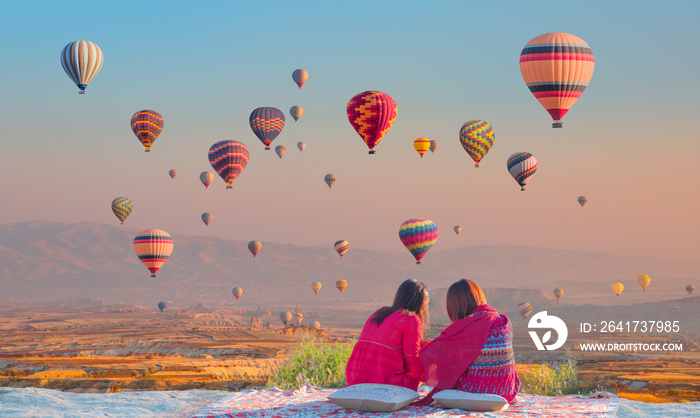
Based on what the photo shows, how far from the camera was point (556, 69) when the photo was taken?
32656 mm

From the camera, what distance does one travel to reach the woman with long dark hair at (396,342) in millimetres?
10195

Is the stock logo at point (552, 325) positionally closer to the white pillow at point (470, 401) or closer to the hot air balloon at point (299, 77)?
the white pillow at point (470, 401)

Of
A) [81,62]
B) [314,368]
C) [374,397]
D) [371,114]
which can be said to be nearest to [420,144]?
[371,114]

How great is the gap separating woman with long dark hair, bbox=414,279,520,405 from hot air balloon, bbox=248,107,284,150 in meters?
46.2

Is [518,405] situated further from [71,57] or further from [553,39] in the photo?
[71,57]

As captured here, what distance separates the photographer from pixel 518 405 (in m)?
10.8

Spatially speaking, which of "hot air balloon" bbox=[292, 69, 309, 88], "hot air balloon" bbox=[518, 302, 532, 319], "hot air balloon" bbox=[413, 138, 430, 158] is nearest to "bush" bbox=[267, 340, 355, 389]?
"hot air balloon" bbox=[413, 138, 430, 158]

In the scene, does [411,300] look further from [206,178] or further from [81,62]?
[206,178]

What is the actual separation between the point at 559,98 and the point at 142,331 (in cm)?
9888

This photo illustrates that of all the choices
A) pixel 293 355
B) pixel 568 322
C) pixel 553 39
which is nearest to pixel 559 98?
pixel 553 39

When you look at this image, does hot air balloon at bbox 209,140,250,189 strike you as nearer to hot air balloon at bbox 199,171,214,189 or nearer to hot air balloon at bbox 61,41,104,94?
hot air balloon at bbox 61,41,104,94

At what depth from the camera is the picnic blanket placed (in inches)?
396

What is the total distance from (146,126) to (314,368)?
45.6 meters

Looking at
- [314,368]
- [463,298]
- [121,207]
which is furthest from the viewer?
[121,207]
